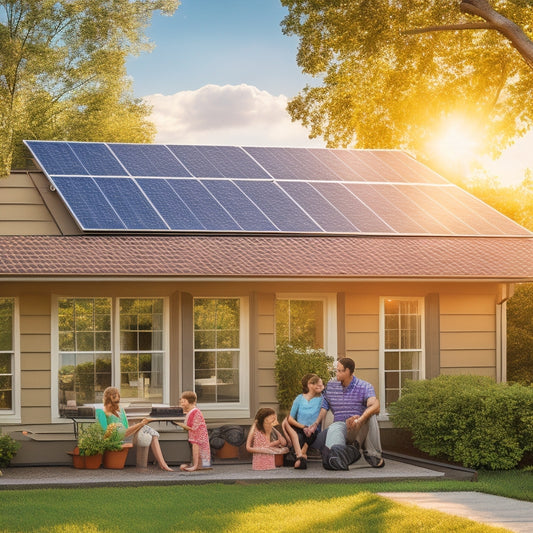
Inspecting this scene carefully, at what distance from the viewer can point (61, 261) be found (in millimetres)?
15062

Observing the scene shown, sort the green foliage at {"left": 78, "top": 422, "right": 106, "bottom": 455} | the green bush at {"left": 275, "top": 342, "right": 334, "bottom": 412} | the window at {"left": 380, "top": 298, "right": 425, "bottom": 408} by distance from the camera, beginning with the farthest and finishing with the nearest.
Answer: the window at {"left": 380, "top": 298, "right": 425, "bottom": 408}, the green bush at {"left": 275, "top": 342, "right": 334, "bottom": 412}, the green foliage at {"left": 78, "top": 422, "right": 106, "bottom": 455}

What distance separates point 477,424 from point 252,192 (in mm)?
6140

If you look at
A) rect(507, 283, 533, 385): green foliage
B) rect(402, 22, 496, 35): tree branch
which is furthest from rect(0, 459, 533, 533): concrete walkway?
rect(507, 283, 533, 385): green foliage

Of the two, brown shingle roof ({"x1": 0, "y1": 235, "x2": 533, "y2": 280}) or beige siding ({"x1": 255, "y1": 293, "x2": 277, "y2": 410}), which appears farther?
beige siding ({"x1": 255, "y1": 293, "x2": 277, "y2": 410})

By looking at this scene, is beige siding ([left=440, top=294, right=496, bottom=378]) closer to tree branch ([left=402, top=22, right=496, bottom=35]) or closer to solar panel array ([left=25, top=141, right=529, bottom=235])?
solar panel array ([left=25, top=141, right=529, bottom=235])

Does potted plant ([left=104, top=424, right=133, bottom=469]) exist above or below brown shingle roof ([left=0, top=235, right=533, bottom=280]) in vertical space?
below

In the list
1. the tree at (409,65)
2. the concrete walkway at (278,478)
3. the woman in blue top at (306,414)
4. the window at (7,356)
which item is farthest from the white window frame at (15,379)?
the tree at (409,65)

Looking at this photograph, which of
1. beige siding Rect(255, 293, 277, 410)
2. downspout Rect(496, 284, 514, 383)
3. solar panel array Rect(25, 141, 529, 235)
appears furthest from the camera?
downspout Rect(496, 284, 514, 383)

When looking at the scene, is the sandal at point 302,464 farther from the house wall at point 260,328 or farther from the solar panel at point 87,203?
the solar panel at point 87,203

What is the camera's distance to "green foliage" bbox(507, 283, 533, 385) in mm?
24812

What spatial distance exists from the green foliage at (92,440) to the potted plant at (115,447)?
70 mm

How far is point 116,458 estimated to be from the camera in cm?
1475

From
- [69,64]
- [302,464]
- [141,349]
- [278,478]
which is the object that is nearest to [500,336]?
[302,464]

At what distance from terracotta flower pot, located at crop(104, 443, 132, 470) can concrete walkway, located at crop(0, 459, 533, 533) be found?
13cm
